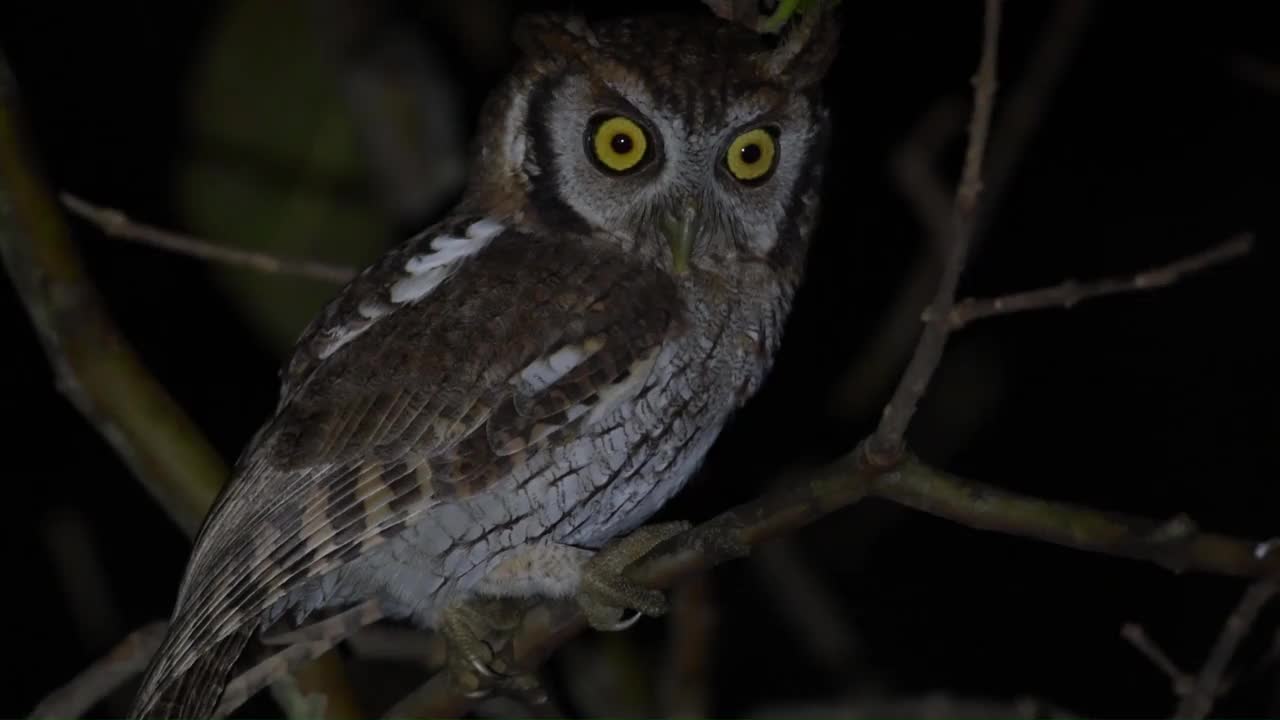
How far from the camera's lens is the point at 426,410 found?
1.81m

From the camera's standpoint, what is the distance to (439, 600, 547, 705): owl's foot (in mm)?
1878

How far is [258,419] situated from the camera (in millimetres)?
3473

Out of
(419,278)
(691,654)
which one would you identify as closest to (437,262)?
(419,278)

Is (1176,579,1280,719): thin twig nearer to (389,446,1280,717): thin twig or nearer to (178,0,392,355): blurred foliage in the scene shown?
(389,446,1280,717): thin twig

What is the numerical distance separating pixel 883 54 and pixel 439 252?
1796 millimetres

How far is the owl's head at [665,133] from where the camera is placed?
70.0 inches

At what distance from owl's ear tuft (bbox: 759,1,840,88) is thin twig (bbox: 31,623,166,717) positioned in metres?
1.09

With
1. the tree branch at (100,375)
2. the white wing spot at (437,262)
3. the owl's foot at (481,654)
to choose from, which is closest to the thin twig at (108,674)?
the tree branch at (100,375)

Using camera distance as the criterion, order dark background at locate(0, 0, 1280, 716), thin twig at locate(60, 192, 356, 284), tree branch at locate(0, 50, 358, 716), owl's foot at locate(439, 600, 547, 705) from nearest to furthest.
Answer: owl's foot at locate(439, 600, 547, 705)
thin twig at locate(60, 192, 356, 284)
tree branch at locate(0, 50, 358, 716)
dark background at locate(0, 0, 1280, 716)

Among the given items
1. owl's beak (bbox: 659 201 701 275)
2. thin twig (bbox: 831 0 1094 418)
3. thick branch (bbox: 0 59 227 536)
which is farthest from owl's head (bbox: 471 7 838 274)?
thin twig (bbox: 831 0 1094 418)

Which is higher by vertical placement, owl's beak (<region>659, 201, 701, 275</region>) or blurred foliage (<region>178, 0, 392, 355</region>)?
blurred foliage (<region>178, 0, 392, 355</region>)

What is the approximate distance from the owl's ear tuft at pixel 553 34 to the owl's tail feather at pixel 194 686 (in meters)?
0.79

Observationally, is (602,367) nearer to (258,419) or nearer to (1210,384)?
(258,419)

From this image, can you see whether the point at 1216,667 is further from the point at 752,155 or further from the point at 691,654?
the point at 691,654
